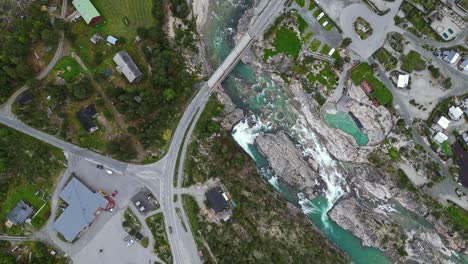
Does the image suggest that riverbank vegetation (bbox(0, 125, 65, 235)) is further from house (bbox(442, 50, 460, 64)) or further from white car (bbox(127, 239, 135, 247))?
house (bbox(442, 50, 460, 64))

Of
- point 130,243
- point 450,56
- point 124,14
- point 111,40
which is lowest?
point 450,56

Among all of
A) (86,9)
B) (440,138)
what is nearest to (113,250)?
(86,9)

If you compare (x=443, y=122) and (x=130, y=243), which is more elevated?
(x=130, y=243)

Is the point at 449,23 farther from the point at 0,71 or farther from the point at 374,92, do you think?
the point at 0,71

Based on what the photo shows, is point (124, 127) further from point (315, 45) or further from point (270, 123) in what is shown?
point (315, 45)

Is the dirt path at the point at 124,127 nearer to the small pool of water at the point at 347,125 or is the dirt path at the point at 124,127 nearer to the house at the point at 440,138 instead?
the small pool of water at the point at 347,125

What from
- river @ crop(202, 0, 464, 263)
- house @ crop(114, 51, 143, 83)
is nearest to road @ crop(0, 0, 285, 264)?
river @ crop(202, 0, 464, 263)
